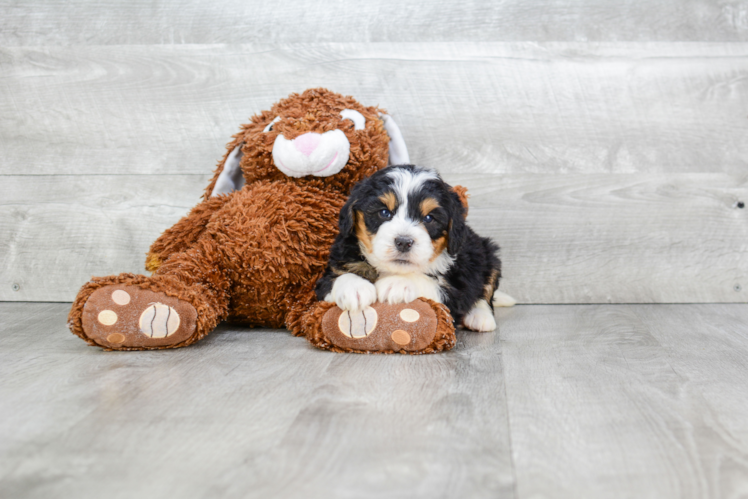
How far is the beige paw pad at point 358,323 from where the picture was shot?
171cm

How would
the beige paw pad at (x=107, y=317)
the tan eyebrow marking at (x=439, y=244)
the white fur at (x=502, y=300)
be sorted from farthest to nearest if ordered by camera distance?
the white fur at (x=502, y=300) < the tan eyebrow marking at (x=439, y=244) < the beige paw pad at (x=107, y=317)

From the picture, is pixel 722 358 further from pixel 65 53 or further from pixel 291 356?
pixel 65 53

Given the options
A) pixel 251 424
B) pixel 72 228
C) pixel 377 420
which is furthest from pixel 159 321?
pixel 72 228

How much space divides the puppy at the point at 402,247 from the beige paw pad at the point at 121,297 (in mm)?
523

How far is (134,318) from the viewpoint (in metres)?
1.69

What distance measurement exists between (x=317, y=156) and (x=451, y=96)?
0.80 m

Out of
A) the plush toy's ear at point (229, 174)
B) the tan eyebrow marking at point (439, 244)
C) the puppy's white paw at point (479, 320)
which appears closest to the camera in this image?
the tan eyebrow marking at point (439, 244)

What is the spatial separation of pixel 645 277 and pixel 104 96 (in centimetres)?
224

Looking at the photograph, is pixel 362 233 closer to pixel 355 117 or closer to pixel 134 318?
pixel 355 117

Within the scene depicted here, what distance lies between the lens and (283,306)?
203 centimetres

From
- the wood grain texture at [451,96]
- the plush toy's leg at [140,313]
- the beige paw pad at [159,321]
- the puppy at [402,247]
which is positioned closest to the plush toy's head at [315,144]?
the puppy at [402,247]

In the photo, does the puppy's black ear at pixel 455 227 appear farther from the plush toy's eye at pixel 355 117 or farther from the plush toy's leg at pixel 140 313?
the plush toy's leg at pixel 140 313

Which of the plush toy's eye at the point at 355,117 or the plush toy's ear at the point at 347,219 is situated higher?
the plush toy's eye at the point at 355,117

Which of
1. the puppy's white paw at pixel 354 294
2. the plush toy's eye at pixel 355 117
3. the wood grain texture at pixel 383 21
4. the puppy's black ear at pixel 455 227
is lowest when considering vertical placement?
the puppy's white paw at pixel 354 294
